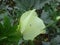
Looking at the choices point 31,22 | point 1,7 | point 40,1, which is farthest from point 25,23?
point 1,7

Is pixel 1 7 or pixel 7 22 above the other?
pixel 1 7

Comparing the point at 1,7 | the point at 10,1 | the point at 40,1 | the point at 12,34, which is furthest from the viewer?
the point at 10,1

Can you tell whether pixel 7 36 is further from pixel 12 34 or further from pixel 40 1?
pixel 40 1

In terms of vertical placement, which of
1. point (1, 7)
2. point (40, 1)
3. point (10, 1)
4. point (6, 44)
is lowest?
point (6, 44)

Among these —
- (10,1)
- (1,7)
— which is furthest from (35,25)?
(10,1)

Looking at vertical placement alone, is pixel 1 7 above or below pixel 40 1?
above

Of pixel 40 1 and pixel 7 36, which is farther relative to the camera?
pixel 40 1

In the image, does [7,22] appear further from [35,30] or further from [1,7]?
[1,7]

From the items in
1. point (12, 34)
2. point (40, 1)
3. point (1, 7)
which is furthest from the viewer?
point (1, 7)

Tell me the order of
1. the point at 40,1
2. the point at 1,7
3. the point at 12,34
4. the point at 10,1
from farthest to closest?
the point at 10,1 → the point at 1,7 → the point at 40,1 → the point at 12,34
